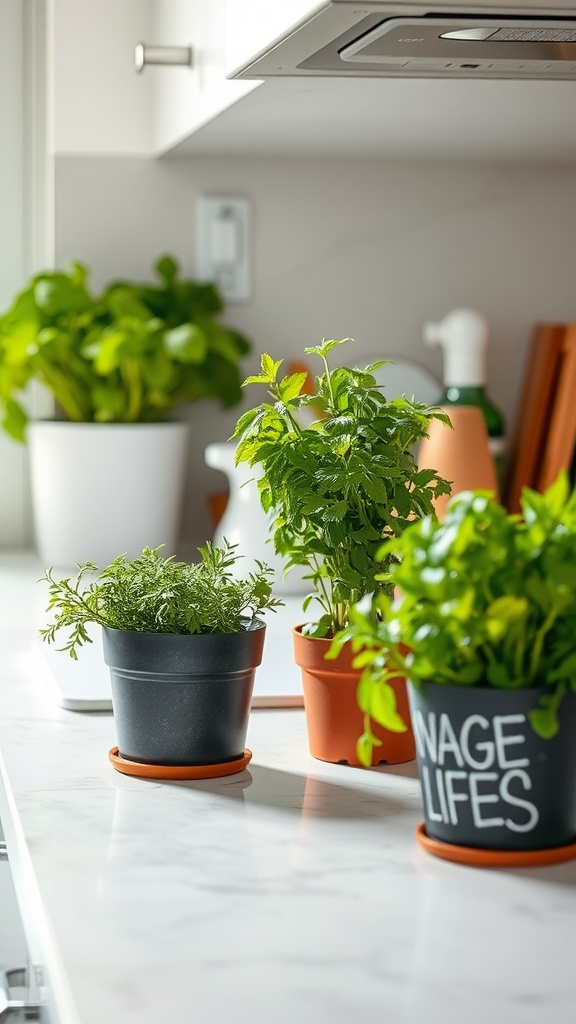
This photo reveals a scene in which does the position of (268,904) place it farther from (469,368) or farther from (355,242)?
(355,242)

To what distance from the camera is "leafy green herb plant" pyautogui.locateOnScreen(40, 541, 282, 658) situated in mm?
841

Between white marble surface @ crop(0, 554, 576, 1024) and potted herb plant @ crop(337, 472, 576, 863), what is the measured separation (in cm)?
3

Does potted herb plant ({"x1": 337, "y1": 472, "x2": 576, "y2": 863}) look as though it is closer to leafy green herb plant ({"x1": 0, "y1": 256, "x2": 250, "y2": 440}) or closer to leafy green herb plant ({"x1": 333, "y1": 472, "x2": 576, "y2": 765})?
leafy green herb plant ({"x1": 333, "y1": 472, "x2": 576, "y2": 765})

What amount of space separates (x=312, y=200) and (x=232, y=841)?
1278 millimetres

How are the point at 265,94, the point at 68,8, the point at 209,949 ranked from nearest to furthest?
the point at 209,949 < the point at 265,94 < the point at 68,8

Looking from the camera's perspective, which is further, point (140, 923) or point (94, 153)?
point (94, 153)

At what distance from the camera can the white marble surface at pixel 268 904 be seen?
0.53 meters

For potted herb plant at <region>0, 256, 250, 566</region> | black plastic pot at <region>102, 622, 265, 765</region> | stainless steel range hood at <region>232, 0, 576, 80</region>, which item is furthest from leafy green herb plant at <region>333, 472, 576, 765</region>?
potted herb plant at <region>0, 256, 250, 566</region>

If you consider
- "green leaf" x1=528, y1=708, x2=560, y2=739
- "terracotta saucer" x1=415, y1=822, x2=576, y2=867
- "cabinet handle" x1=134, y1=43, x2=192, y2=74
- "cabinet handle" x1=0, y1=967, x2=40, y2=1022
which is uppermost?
"cabinet handle" x1=134, y1=43, x2=192, y2=74

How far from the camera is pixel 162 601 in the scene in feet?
2.77

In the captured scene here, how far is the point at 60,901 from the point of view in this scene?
2.07 ft

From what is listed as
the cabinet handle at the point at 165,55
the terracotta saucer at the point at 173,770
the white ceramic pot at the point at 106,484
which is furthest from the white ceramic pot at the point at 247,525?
the terracotta saucer at the point at 173,770

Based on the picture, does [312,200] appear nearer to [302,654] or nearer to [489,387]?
[489,387]

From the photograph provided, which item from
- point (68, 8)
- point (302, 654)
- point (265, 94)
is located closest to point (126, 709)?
point (302, 654)
